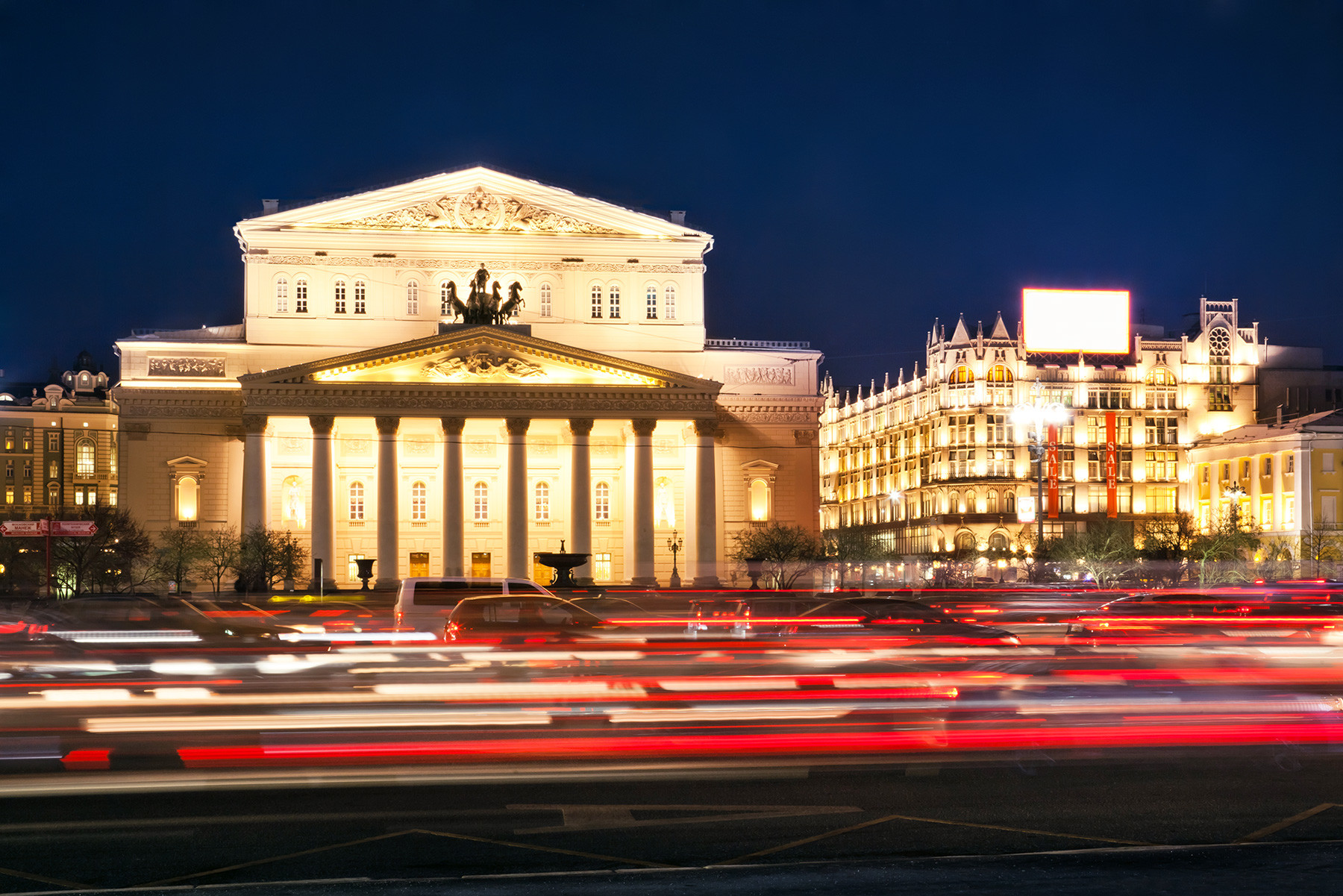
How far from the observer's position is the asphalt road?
9625 mm

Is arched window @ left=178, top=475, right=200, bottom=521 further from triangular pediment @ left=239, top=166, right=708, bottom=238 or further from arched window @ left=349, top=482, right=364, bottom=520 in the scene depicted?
triangular pediment @ left=239, top=166, right=708, bottom=238

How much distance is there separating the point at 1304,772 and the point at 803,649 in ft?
22.2

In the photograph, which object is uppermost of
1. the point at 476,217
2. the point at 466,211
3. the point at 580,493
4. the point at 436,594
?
the point at 466,211

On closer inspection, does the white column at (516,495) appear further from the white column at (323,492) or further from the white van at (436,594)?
the white van at (436,594)

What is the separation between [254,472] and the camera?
6538 cm

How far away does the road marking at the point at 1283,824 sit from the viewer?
12.3 metres

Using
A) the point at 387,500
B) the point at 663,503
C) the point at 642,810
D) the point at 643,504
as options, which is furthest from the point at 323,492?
the point at 642,810

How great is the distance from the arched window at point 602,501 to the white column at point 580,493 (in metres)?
8.35

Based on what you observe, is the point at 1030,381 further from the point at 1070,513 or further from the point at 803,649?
the point at 803,649

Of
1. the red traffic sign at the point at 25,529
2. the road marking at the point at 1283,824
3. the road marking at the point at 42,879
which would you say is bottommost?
the road marking at the point at 1283,824

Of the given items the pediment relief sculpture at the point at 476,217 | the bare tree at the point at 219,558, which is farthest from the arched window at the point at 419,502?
the pediment relief sculpture at the point at 476,217

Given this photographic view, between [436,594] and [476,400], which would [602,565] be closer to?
[476,400]

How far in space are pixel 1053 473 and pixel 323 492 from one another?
186ft

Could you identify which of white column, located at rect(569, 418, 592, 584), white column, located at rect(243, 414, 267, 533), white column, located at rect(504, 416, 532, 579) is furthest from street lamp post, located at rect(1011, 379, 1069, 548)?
white column, located at rect(243, 414, 267, 533)
